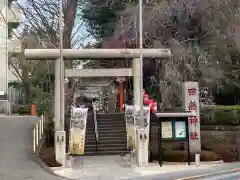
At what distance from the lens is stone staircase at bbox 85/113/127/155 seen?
81.1 feet

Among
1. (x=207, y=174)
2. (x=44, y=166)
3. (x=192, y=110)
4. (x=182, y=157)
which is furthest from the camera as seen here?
(x=192, y=110)

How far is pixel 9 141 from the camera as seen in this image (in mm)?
24641

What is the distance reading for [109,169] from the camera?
61.7 ft

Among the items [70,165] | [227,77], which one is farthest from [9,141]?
[227,77]

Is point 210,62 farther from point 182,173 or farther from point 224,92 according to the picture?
point 182,173

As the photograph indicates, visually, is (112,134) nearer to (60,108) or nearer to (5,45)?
(60,108)

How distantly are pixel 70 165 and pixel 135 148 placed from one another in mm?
2984

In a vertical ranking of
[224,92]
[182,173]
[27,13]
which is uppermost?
[27,13]

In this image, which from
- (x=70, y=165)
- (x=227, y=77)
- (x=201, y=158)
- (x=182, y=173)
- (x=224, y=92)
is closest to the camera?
(x=182, y=173)

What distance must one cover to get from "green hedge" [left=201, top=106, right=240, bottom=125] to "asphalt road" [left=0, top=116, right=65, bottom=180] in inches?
404

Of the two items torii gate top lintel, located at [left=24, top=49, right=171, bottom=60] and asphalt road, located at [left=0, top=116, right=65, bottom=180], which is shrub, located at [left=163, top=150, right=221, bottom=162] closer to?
torii gate top lintel, located at [left=24, top=49, right=171, bottom=60]

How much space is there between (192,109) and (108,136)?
6.20 m

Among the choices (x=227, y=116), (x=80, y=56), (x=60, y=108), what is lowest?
(x=227, y=116)

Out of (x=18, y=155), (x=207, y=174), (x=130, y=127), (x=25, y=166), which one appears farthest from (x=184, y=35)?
(x=25, y=166)
